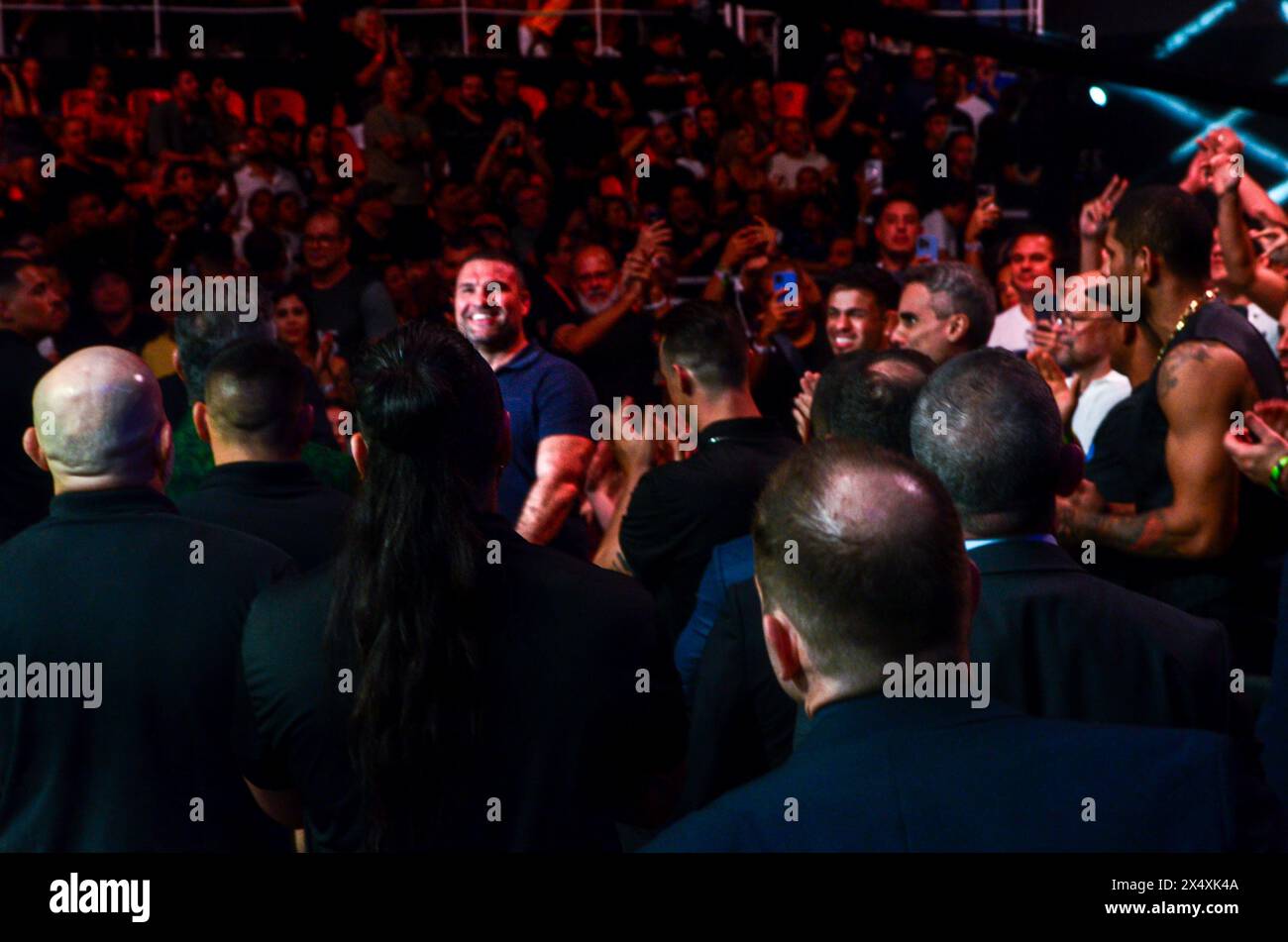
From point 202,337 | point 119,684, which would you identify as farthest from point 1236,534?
point 202,337

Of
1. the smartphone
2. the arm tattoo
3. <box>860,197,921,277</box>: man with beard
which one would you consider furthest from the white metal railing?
the arm tattoo

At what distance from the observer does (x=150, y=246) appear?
807cm

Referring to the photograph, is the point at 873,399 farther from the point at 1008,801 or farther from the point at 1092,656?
the point at 1008,801

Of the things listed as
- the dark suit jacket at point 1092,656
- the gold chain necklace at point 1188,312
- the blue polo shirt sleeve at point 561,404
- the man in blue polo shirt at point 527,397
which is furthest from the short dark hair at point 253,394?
the gold chain necklace at point 1188,312

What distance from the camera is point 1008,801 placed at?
1.35 metres

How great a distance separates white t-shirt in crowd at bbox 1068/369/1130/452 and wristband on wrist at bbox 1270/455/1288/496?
73.2 inches

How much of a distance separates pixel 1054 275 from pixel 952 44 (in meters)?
4.35

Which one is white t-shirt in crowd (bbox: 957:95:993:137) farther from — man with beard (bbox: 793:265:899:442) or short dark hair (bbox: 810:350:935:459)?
short dark hair (bbox: 810:350:935:459)

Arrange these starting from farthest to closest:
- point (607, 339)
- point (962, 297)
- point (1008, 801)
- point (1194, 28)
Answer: point (1194, 28) < point (607, 339) < point (962, 297) < point (1008, 801)

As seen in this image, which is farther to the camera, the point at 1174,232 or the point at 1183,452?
the point at 1174,232

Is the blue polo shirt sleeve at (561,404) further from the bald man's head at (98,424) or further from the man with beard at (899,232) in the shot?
the man with beard at (899,232)

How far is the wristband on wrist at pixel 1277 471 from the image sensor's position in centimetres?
271

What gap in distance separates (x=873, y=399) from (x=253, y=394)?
1231 millimetres
